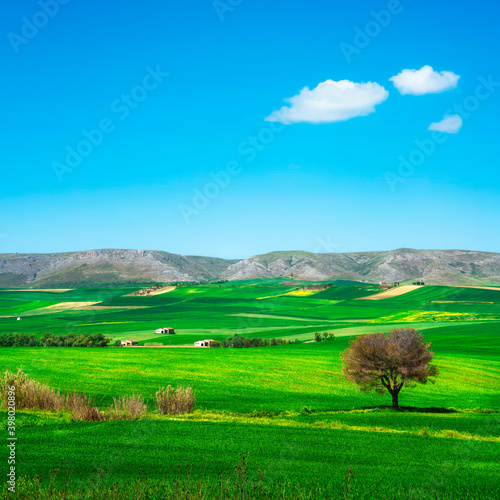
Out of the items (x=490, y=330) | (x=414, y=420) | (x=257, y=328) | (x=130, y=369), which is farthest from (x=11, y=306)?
(x=414, y=420)

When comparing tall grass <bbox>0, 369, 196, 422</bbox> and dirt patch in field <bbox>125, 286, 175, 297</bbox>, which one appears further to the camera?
dirt patch in field <bbox>125, 286, 175, 297</bbox>

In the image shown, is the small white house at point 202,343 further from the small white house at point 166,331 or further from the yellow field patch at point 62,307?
the yellow field patch at point 62,307

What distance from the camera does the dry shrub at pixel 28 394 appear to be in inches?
982

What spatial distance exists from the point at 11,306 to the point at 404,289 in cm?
12178

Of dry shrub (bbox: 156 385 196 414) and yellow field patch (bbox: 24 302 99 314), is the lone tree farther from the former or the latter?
yellow field patch (bbox: 24 302 99 314)

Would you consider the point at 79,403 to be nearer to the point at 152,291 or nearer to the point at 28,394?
the point at 28,394

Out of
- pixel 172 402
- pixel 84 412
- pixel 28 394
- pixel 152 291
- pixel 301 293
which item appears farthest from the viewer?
pixel 152 291

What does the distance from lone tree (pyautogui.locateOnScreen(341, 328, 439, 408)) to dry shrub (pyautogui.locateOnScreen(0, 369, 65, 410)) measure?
65.8ft

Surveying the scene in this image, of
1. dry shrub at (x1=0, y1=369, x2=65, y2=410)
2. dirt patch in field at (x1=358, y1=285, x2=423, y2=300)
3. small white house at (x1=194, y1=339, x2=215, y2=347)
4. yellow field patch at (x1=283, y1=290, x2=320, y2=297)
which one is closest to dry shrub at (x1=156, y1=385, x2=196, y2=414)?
dry shrub at (x1=0, y1=369, x2=65, y2=410)

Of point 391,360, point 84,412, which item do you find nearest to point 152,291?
point 391,360

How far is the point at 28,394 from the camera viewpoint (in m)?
25.5

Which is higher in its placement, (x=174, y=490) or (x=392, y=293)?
(x=174, y=490)

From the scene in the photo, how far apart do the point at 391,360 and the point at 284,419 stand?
408 inches

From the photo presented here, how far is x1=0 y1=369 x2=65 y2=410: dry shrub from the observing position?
982 inches
